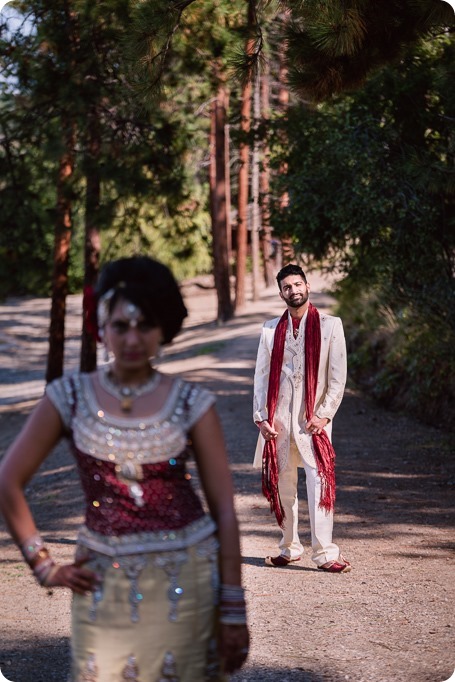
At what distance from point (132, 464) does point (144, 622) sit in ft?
1.35

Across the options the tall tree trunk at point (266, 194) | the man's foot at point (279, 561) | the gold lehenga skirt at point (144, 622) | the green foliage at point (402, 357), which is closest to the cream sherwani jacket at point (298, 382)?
the man's foot at point (279, 561)

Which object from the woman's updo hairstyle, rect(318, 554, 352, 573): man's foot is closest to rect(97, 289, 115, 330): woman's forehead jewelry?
the woman's updo hairstyle

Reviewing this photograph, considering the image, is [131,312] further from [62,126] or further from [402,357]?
[62,126]

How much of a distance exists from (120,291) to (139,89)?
18.2 ft

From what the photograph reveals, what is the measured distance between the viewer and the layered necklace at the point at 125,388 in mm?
2828

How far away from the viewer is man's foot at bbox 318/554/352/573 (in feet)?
24.1

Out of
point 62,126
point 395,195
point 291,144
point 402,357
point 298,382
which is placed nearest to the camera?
point 298,382

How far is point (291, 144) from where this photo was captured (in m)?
15.2

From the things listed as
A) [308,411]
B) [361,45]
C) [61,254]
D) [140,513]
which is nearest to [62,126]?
[61,254]

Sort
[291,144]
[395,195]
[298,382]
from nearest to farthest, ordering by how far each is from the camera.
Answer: [298,382] < [395,195] < [291,144]

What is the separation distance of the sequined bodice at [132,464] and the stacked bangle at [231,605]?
210 mm

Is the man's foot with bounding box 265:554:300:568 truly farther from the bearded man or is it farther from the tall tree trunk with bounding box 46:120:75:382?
the tall tree trunk with bounding box 46:120:75:382

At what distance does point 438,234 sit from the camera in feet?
43.5

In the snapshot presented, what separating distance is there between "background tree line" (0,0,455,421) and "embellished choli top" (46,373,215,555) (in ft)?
17.5
